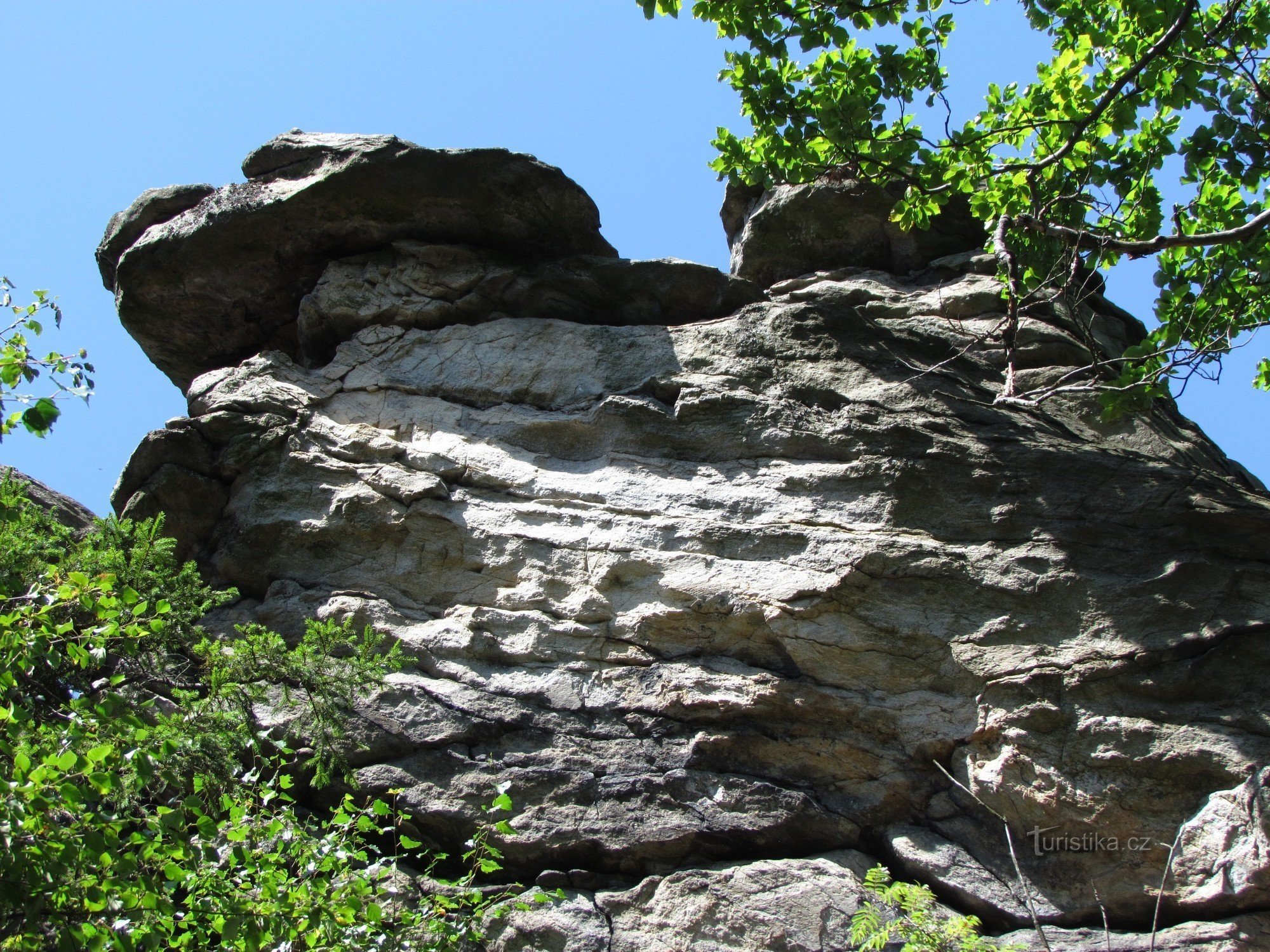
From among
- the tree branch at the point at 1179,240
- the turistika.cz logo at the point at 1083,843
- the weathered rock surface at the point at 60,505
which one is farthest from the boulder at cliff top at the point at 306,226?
the turistika.cz logo at the point at 1083,843

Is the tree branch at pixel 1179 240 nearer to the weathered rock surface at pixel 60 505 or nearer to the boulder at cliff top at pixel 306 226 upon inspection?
the boulder at cliff top at pixel 306 226

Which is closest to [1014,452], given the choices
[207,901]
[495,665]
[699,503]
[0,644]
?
[699,503]

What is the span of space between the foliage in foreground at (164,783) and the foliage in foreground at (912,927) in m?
2.68

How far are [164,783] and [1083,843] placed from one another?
6864mm

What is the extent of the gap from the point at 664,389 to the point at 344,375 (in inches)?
141

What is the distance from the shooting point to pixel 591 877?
8.45 metres

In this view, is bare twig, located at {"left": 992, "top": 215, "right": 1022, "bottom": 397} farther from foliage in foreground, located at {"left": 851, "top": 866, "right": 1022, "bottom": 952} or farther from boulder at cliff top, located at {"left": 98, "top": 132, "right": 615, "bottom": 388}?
boulder at cliff top, located at {"left": 98, "top": 132, "right": 615, "bottom": 388}

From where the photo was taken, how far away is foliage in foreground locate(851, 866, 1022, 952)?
7.11 metres

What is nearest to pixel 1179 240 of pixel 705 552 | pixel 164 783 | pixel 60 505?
pixel 705 552

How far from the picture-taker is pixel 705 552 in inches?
389

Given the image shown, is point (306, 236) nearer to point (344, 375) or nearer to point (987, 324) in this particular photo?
point (344, 375)

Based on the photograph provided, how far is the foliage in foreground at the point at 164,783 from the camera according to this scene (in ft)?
17.9

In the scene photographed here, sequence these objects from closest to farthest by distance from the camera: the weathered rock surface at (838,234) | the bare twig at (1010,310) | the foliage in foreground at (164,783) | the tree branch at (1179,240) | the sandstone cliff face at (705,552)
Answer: the foliage in foreground at (164,783) < the tree branch at (1179,240) < the sandstone cliff face at (705,552) < the bare twig at (1010,310) < the weathered rock surface at (838,234)

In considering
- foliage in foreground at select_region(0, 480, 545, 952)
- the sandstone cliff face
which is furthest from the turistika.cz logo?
foliage in foreground at select_region(0, 480, 545, 952)
